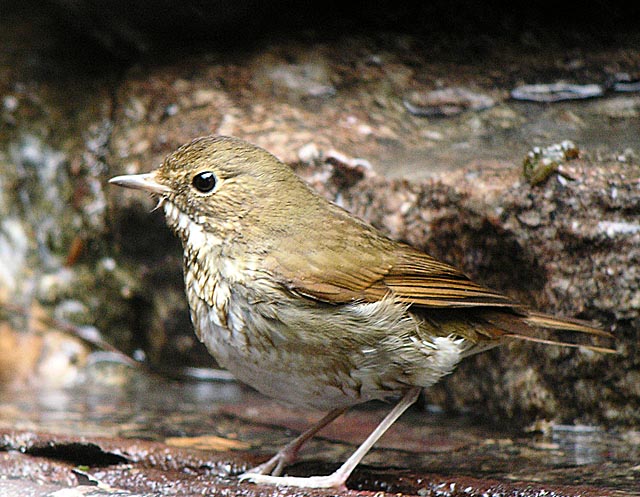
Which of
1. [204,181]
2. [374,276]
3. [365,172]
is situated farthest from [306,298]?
[365,172]

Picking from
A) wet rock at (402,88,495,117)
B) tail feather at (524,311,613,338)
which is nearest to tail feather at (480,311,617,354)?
tail feather at (524,311,613,338)

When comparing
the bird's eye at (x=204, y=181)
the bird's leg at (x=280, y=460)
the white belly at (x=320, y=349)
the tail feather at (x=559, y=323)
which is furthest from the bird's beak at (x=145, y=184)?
the tail feather at (x=559, y=323)

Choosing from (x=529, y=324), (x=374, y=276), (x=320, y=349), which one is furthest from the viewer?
(x=529, y=324)

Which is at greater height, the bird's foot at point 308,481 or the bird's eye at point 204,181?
the bird's eye at point 204,181

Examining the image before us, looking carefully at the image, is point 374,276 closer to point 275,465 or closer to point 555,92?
point 275,465

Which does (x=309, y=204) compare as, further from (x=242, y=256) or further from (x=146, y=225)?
(x=146, y=225)

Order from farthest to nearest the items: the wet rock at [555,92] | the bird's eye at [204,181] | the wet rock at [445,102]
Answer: the wet rock at [445,102]
the wet rock at [555,92]
the bird's eye at [204,181]

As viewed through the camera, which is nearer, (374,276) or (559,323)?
(374,276)

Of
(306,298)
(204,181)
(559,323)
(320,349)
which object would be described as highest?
(204,181)

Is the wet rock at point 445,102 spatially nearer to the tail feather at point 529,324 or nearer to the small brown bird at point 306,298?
the small brown bird at point 306,298
